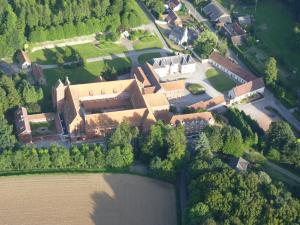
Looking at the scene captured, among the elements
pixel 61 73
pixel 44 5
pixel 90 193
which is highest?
pixel 44 5

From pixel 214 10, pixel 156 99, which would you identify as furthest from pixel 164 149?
pixel 214 10

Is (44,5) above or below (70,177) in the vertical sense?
above

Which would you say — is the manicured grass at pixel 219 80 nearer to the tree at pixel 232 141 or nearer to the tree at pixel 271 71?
the tree at pixel 271 71

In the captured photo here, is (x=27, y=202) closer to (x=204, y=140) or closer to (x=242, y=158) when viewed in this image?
(x=204, y=140)

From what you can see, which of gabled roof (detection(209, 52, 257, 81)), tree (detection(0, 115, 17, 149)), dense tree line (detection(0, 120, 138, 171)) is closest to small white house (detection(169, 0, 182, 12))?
gabled roof (detection(209, 52, 257, 81))

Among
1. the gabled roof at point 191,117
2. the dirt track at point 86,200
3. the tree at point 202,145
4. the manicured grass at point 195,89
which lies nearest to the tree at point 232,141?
the tree at point 202,145

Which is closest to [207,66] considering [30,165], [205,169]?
[205,169]

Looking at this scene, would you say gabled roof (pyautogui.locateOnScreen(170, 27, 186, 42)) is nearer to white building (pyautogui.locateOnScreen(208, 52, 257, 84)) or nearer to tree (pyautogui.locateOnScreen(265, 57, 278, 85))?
white building (pyautogui.locateOnScreen(208, 52, 257, 84))

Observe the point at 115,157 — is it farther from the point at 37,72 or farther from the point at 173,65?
the point at 173,65
